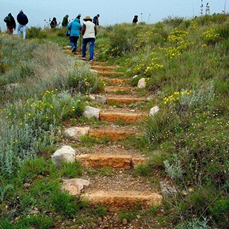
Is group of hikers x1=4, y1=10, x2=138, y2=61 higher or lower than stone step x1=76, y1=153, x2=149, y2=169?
higher

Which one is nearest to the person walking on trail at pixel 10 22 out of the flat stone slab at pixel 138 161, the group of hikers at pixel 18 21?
the group of hikers at pixel 18 21

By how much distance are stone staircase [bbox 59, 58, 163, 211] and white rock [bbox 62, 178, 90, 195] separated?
65mm

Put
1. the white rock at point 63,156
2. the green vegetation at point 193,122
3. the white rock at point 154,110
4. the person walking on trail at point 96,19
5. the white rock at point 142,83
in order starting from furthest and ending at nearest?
1. the person walking on trail at point 96,19
2. the white rock at point 142,83
3. the white rock at point 154,110
4. the white rock at point 63,156
5. the green vegetation at point 193,122

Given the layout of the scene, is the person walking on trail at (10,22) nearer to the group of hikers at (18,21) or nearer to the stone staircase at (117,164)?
the group of hikers at (18,21)

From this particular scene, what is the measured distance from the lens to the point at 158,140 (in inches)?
187

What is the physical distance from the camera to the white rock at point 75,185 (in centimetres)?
368

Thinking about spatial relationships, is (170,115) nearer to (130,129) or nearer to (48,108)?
(130,129)

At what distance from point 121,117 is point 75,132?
1186 mm

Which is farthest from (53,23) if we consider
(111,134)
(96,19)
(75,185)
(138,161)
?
(75,185)

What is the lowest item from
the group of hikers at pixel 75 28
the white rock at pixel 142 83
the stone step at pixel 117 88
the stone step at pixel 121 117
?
the stone step at pixel 121 117

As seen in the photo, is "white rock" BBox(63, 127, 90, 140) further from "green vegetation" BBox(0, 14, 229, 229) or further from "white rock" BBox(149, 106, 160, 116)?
"white rock" BBox(149, 106, 160, 116)

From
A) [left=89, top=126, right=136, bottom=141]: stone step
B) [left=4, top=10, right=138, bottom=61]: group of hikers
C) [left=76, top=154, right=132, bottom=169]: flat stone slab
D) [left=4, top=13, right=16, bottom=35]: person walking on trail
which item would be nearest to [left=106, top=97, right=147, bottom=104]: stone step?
[left=89, top=126, right=136, bottom=141]: stone step

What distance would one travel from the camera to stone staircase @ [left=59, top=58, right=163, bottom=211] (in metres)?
3.66

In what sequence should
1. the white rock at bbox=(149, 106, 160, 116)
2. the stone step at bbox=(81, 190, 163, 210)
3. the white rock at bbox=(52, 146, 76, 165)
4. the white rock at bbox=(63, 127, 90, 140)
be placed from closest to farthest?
the stone step at bbox=(81, 190, 163, 210) → the white rock at bbox=(52, 146, 76, 165) → the white rock at bbox=(63, 127, 90, 140) → the white rock at bbox=(149, 106, 160, 116)
